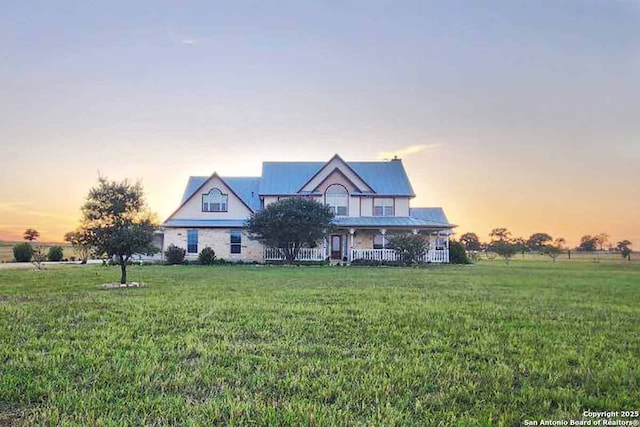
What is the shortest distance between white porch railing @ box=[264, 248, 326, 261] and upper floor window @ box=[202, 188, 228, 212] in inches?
197

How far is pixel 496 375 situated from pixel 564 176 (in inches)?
857

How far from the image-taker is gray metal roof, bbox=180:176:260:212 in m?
37.6

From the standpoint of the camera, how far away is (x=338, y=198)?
118 feet

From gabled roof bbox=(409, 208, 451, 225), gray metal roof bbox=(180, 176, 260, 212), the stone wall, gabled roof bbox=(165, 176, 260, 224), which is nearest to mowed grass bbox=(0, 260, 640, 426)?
the stone wall

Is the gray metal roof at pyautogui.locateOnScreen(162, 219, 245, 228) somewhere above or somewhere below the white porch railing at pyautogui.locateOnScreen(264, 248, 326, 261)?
above

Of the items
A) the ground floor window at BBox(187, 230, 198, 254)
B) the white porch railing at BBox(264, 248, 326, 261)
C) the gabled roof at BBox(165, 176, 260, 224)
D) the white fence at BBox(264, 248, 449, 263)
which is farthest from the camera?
the gabled roof at BBox(165, 176, 260, 224)

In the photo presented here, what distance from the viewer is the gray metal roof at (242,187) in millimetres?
37562

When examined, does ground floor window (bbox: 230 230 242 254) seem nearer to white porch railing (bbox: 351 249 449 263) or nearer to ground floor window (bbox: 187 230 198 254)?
ground floor window (bbox: 187 230 198 254)

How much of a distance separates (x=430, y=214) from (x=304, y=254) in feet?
45.2

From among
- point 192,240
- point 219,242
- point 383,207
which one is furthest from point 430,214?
point 192,240

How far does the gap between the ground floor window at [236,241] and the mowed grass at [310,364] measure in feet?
80.1

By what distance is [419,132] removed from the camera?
24.1 m

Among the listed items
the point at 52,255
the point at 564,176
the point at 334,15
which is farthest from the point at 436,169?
the point at 52,255

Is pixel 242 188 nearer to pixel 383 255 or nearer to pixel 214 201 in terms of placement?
pixel 214 201
